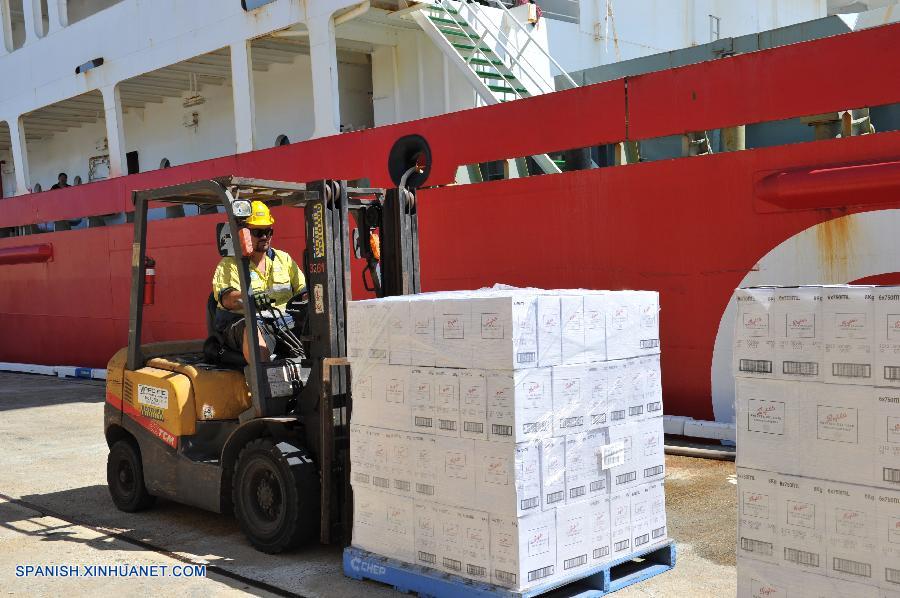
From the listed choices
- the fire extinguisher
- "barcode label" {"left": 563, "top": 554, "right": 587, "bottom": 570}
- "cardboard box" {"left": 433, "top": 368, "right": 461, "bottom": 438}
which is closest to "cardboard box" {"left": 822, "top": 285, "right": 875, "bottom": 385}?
"barcode label" {"left": 563, "top": 554, "right": 587, "bottom": 570}

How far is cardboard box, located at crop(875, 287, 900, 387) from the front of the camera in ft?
9.29

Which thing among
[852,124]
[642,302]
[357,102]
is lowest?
[642,302]

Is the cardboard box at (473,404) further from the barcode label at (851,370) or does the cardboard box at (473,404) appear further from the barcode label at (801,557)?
the barcode label at (851,370)

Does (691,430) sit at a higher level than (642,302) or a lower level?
lower

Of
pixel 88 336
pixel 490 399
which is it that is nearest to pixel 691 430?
pixel 490 399

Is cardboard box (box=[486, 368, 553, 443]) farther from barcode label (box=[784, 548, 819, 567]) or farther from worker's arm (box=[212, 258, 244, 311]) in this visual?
worker's arm (box=[212, 258, 244, 311])

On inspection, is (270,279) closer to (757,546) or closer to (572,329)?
(572,329)

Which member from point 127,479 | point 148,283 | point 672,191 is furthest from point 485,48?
point 127,479

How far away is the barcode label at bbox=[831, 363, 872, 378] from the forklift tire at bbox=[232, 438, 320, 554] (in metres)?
2.54

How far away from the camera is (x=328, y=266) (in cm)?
471

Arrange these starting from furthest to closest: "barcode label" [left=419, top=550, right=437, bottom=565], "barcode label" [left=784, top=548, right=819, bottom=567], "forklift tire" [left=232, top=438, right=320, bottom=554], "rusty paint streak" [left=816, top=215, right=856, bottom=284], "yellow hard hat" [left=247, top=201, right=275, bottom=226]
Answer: "rusty paint streak" [left=816, top=215, right=856, bottom=284], "yellow hard hat" [left=247, top=201, right=275, bottom=226], "forklift tire" [left=232, top=438, right=320, bottom=554], "barcode label" [left=419, top=550, right=437, bottom=565], "barcode label" [left=784, top=548, right=819, bottom=567]

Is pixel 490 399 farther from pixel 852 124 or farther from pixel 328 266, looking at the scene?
pixel 852 124

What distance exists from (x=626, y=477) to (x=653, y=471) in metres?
0.20

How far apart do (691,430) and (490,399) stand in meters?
→ 3.66
